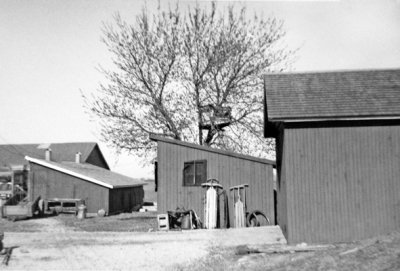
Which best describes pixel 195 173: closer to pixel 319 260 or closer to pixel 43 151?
pixel 319 260

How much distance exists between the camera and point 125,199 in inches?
1215

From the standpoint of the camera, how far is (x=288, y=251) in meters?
10.1

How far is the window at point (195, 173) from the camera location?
663 inches

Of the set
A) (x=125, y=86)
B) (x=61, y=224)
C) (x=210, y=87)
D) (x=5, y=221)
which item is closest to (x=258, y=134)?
(x=210, y=87)

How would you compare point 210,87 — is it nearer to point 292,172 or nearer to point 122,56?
point 122,56

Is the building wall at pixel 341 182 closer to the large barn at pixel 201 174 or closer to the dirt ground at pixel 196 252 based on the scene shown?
the dirt ground at pixel 196 252

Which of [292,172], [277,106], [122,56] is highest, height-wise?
[122,56]

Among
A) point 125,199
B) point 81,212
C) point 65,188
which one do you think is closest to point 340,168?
point 81,212

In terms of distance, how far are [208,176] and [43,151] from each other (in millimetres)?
31569

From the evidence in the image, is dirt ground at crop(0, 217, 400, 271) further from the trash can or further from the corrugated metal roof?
the trash can

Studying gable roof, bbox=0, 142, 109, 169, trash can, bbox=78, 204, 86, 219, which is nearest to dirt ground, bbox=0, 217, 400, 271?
trash can, bbox=78, 204, 86, 219

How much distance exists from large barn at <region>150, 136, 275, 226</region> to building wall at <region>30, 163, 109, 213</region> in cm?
1047

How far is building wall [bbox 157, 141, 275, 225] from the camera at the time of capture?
16547 millimetres

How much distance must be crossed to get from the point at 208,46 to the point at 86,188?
1251 cm
